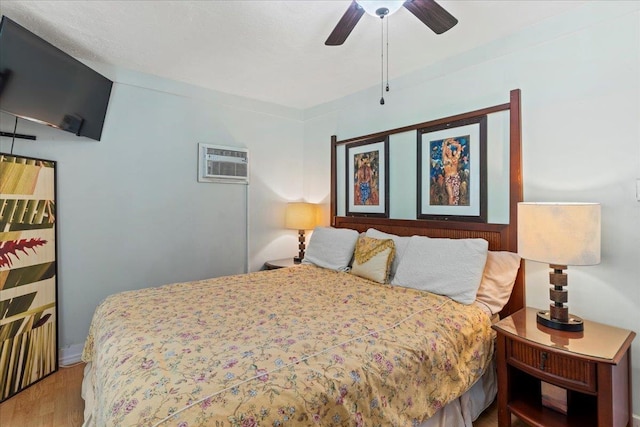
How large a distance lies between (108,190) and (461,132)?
2.91 m

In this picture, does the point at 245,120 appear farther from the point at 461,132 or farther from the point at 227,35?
the point at 461,132

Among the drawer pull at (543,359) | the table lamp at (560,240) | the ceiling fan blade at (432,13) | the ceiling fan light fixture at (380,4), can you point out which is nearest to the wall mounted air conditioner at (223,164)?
the ceiling fan light fixture at (380,4)

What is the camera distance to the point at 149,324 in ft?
5.24

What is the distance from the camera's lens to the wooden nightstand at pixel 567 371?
1.44 meters

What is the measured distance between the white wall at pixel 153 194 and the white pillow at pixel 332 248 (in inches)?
34.9

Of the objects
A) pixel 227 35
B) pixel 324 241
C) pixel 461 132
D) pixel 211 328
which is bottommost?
pixel 211 328

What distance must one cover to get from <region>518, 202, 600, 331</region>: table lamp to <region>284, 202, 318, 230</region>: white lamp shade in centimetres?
217

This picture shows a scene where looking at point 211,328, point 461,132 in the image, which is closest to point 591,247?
point 461,132

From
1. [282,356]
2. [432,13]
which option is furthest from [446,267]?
[432,13]

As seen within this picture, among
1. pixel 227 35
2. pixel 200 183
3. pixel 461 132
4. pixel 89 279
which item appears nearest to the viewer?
pixel 227 35

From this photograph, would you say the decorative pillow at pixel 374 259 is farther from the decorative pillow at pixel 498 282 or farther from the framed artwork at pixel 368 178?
the decorative pillow at pixel 498 282

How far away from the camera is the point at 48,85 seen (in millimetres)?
2188

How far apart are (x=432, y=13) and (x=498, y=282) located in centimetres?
162

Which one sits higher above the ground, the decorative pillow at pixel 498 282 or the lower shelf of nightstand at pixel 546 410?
the decorative pillow at pixel 498 282
